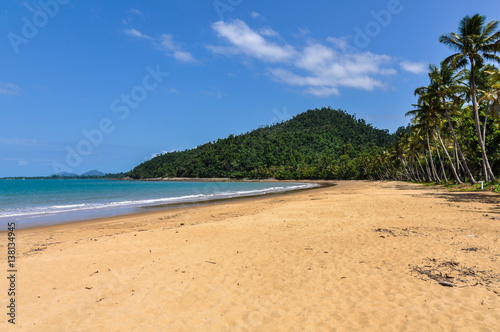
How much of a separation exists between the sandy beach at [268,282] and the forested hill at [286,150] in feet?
401

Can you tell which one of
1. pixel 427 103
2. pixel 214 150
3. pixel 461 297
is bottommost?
pixel 461 297

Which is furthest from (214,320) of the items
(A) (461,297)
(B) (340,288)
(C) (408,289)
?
(A) (461,297)

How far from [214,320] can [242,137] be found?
196 metres

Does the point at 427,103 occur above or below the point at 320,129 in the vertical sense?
below

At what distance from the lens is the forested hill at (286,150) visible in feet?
476

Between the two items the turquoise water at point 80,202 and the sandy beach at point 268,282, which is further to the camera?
the turquoise water at point 80,202

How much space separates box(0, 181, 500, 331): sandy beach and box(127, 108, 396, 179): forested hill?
122 meters

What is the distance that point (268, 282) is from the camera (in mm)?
5383

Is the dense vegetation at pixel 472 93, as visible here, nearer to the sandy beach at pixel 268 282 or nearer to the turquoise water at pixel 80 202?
the sandy beach at pixel 268 282

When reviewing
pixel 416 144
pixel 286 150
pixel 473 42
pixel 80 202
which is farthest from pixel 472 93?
pixel 286 150

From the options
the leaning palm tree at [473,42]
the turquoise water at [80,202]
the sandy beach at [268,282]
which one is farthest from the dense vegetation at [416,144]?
the turquoise water at [80,202]

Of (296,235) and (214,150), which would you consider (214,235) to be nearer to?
(296,235)

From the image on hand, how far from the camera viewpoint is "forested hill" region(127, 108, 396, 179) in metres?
145

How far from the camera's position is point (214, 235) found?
9797 mm
